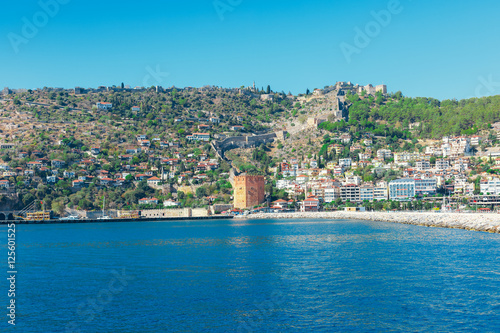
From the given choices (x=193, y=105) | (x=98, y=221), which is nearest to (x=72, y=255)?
(x=98, y=221)

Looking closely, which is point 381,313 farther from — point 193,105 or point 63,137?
point 193,105

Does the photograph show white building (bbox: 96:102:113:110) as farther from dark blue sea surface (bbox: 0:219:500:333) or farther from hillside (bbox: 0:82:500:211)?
dark blue sea surface (bbox: 0:219:500:333)

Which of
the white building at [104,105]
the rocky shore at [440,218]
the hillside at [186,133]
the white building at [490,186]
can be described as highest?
the white building at [104,105]

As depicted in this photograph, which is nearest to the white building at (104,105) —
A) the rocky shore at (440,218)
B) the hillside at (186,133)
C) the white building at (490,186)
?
the hillside at (186,133)

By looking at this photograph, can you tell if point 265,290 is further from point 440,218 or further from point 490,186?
point 490,186

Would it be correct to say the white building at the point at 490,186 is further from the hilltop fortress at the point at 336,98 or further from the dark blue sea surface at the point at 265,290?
the hilltop fortress at the point at 336,98

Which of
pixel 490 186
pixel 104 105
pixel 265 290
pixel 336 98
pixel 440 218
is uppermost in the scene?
pixel 336 98

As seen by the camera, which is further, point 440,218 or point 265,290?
point 440,218

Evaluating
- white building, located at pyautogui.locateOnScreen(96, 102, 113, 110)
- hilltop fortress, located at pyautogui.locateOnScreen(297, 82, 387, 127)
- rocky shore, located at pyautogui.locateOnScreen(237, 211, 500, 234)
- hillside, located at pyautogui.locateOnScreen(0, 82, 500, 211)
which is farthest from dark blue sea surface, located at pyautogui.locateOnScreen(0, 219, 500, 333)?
hilltop fortress, located at pyautogui.locateOnScreen(297, 82, 387, 127)

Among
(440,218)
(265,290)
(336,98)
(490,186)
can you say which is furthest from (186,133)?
(265,290)
